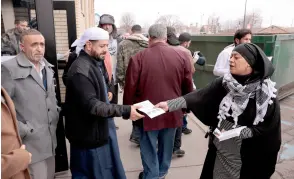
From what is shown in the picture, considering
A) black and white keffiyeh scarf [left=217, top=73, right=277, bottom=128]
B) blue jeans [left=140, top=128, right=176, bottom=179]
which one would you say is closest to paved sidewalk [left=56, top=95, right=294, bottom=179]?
blue jeans [left=140, top=128, right=176, bottom=179]

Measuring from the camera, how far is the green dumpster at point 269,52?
5.56m

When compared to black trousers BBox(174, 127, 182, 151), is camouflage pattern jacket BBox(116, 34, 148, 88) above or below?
above

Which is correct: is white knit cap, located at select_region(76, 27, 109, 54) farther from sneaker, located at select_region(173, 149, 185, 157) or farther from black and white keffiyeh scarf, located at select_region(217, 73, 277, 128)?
sneaker, located at select_region(173, 149, 185, 157)

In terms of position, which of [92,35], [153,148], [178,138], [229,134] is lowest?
[178,138]

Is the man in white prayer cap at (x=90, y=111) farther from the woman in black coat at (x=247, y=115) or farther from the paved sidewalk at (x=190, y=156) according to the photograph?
the paved sidewalk at (x=190, y=156)

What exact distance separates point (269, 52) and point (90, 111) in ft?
16.0

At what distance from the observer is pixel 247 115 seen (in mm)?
1959

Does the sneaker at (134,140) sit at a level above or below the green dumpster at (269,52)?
below

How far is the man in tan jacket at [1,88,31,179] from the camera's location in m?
1.36

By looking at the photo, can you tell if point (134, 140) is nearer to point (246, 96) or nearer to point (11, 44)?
point (11, 44)

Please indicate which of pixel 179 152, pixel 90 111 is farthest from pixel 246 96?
pixel 179 152

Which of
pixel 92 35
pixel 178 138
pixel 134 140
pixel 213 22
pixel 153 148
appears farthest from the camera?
pixel 213 22

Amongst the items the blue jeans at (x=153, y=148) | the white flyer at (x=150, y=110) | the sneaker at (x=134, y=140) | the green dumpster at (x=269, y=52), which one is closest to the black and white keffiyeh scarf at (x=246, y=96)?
the white flyer at (x=150, y=110)

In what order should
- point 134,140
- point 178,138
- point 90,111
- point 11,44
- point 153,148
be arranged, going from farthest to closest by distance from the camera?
point 134,140 → point 178,138 → point 11,44 → point 153,148 → point 90,111
